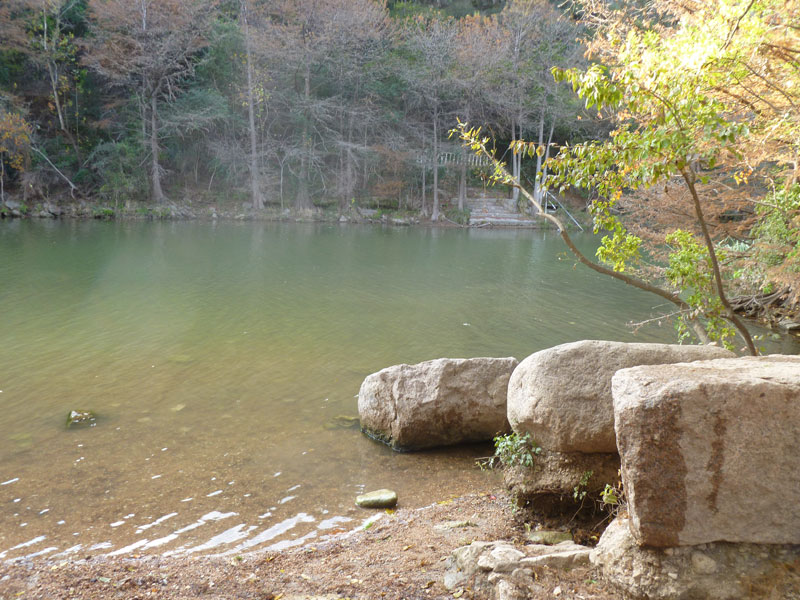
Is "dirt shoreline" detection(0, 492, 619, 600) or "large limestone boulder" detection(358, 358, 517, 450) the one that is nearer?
"dirt shoreline" detection(0, 492, 619, 600)

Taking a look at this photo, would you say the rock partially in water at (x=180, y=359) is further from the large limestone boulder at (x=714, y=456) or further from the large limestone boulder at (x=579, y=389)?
the large limestone boulder at (x=714, y=456)

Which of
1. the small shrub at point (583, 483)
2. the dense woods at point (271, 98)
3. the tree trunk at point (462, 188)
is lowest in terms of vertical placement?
the small shrub at point (583, 483)

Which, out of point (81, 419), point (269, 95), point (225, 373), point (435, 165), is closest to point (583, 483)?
point (81, 419)

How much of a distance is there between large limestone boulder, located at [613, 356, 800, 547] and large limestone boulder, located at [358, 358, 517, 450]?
3195mm

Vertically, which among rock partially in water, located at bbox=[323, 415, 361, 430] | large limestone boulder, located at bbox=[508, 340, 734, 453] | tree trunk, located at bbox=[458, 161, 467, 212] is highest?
tree trunk, located at bbox=[458, 161, 467, 212]

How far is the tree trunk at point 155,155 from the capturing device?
A: 3257cm

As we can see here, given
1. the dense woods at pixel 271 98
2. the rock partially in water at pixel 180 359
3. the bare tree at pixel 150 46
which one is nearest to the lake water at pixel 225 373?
the rock partially in water at pixel 180 359

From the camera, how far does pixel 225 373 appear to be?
305 inches

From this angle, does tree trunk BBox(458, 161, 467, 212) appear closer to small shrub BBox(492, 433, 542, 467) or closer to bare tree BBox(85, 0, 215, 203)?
bare tree BBox(85, 0, 215, 203)

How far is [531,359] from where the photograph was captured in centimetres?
404

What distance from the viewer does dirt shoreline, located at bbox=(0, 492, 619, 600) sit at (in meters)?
2.88

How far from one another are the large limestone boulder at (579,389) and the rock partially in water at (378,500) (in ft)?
4.32

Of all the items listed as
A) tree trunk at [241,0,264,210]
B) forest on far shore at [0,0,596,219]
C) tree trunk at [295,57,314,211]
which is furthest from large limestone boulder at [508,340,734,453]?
tree trunk at [295,57,314,211]

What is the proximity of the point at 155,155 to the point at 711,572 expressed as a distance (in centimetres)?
3531
